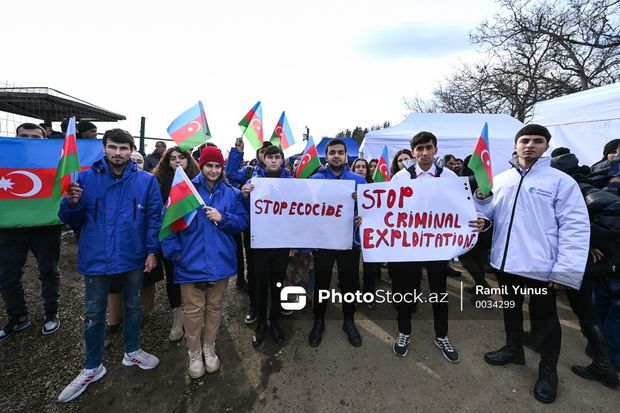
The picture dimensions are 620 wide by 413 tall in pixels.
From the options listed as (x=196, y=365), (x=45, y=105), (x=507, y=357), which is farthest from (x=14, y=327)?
(x=45, y=105)

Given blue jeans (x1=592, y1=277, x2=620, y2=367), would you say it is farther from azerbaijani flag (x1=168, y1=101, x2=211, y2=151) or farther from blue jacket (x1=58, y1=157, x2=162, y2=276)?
azerbaijani flag (x1=168, y1=101, x2=211, y2=151)

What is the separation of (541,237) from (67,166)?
4071mm

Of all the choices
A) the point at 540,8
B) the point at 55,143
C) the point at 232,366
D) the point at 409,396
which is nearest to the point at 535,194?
the point at 409,396

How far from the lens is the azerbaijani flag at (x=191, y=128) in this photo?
11.9ft

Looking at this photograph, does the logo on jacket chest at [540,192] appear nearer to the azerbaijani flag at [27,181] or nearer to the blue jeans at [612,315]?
the blue jeans at [612,315]

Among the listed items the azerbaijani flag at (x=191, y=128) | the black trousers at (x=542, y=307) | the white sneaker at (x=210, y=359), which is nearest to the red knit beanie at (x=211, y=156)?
the azerbaijani flag at (x=191, y=128)

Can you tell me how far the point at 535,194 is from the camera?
2.45 meters

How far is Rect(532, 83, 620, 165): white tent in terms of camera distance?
557cm

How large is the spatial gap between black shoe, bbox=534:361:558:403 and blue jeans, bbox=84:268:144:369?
3729mm

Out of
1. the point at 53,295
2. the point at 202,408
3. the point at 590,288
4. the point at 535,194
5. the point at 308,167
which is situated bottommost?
the point at 202,408

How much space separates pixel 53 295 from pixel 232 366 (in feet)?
7.91

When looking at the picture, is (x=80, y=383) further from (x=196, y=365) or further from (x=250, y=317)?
(x=250, y=317)

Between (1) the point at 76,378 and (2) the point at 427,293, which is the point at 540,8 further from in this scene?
(1) the point at 76,378

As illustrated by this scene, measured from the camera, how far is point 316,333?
3223 millimetres
